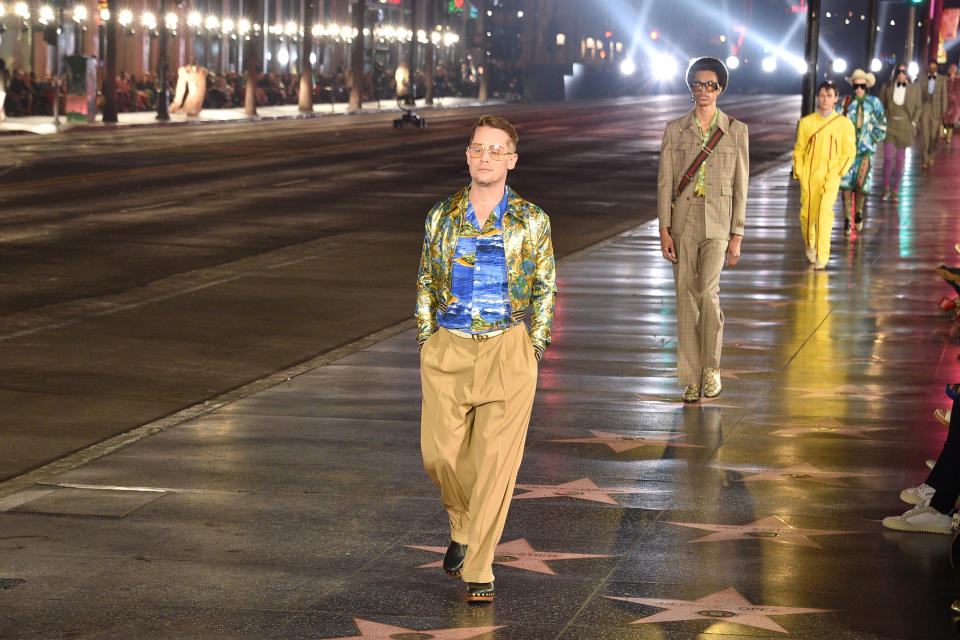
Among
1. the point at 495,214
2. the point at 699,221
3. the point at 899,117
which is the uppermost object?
the point at 899,117

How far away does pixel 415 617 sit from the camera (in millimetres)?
5820

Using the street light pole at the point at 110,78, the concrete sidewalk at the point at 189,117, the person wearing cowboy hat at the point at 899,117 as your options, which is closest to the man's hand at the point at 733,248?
the person wearing cowboy hat at the point at 899,117

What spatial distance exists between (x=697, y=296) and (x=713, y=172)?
77 cm

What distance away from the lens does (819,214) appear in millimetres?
16625

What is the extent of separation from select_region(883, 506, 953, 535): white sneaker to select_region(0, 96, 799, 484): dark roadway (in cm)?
430

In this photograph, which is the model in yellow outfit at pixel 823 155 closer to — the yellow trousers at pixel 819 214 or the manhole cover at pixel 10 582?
the yellow trousers at pixel 819 214

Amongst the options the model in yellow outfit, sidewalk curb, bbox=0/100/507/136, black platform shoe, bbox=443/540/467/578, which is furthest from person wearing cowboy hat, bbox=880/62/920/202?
sidewalk curb, bbox=0/100/507/136

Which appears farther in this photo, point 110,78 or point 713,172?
point 110,78

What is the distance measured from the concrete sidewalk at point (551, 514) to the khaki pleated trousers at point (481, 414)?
1.02 feet

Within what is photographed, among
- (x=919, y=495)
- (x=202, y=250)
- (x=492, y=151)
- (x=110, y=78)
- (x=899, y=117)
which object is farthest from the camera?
(x=110, y=78)

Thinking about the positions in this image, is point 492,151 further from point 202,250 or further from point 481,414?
point 202,250

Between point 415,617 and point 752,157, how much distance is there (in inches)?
1435

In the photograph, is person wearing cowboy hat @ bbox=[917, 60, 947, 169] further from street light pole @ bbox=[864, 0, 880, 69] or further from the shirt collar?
the shirt collar

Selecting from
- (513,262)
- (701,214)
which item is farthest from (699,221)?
(513,262)
